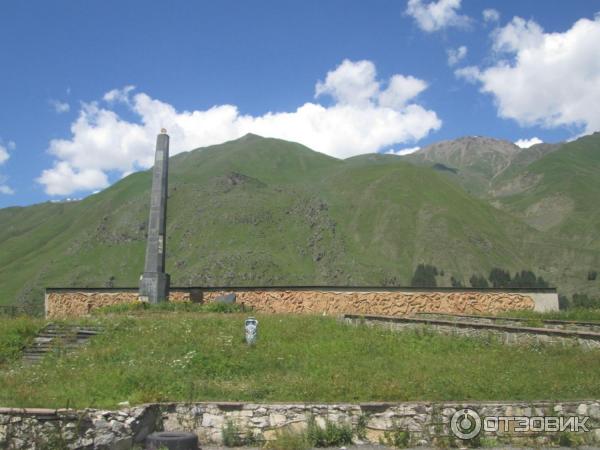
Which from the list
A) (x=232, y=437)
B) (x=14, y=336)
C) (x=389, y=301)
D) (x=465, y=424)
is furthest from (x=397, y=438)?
(x=389, y=301)

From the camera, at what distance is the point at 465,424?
9000 millimetres

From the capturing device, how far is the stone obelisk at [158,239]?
25641 millimetres

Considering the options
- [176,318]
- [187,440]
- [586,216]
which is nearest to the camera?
[187,440]

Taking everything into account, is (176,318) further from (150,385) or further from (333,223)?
(333,223)

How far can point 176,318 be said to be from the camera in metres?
19.2

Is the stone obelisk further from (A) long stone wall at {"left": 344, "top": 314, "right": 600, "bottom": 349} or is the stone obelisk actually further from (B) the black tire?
(B) the black tire

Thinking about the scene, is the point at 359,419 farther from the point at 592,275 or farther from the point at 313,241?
the point at 592,275

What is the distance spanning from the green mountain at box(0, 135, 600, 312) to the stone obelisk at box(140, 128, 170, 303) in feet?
278

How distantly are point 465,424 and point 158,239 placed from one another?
19835 mm

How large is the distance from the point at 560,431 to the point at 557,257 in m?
143

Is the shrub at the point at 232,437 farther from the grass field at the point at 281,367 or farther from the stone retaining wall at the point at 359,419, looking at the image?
the grass field at the point at 281,367

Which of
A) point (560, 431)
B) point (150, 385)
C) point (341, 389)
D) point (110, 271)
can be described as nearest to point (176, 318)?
point (150, 385)

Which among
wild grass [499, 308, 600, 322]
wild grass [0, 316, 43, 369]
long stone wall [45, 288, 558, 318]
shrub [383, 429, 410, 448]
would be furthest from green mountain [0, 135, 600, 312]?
shrub [383, 429, 410, 448]

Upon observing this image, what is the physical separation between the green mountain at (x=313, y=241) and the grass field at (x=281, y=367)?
95681 millimetres
